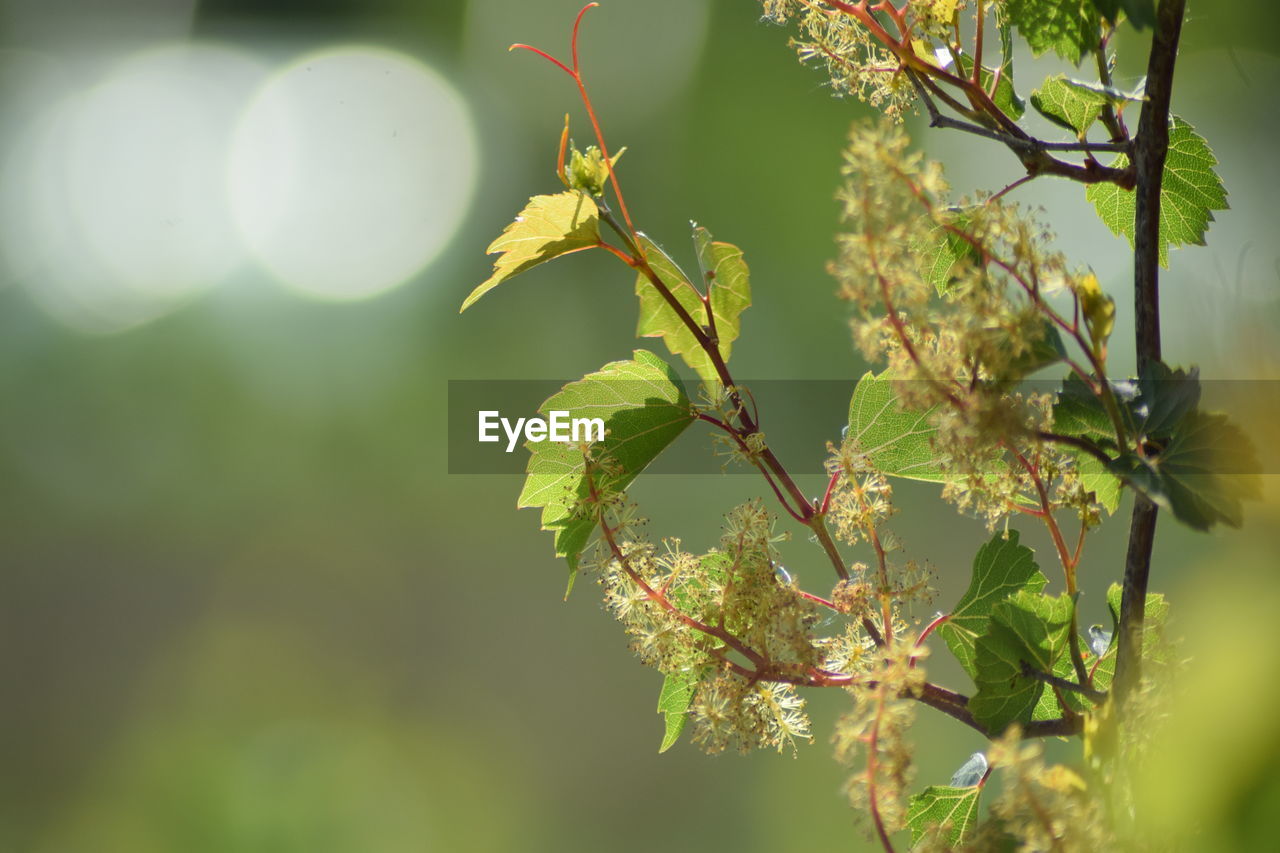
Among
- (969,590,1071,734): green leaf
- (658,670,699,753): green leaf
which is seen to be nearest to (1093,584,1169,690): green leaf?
(969,590,1071,734): green leaf

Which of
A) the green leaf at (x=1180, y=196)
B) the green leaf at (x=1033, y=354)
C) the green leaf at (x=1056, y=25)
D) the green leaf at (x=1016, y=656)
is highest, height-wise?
the green leaf at (x=1056, y=25)

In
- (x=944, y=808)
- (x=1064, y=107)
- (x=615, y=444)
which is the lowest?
(x=944, y=808)

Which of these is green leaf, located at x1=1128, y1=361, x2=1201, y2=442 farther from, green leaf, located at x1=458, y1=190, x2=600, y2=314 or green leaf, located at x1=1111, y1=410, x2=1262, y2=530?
green leaf, located at x1=458, y1=190, x2=600, y2=314

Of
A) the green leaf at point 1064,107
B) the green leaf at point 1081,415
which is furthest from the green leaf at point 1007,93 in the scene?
the green leaf at point 1081,415

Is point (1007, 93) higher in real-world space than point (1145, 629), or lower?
higher

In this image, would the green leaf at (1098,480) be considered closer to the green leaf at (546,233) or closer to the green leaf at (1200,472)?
the green leaf at (1200,472)

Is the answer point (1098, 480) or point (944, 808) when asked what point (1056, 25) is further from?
point (944, 808)

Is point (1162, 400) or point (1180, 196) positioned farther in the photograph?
point (1180, 196)

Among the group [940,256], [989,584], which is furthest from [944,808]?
[940,256]

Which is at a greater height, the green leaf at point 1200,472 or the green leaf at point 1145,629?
the green leaf at point 1200,472
